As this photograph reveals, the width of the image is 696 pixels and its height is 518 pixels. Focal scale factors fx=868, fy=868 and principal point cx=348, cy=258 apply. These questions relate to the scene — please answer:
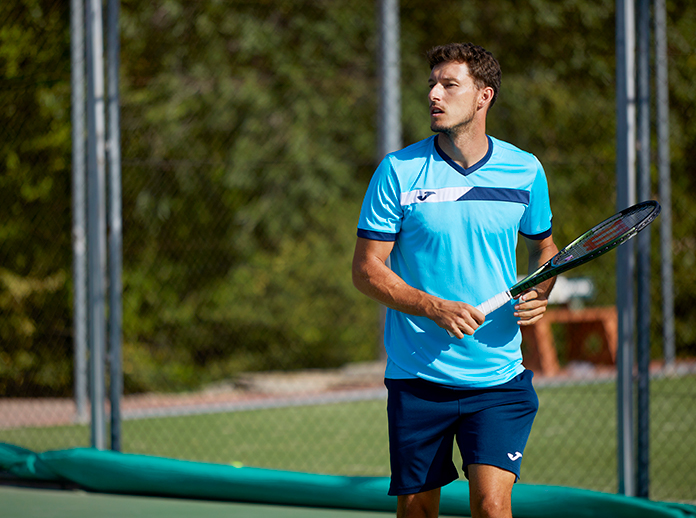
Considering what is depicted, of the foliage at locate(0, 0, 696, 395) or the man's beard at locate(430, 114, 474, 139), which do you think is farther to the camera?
the foliage at locate(0, 0, 696, 395)

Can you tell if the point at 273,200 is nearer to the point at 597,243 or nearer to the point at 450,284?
the point at 597,243

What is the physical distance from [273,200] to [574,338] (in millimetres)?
3837

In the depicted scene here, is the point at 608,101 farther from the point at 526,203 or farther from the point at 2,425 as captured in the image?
the point at 526,203

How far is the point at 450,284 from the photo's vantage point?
261 cm

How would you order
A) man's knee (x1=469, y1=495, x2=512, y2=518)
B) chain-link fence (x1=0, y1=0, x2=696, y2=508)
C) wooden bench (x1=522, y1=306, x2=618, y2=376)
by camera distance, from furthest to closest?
wooden bench (x1=522, y1=306, x2=618, y2=376) < chain-link fence (x1=0, y1=0, x2=696, y2=508) < man's knee (x1=469, y1=495, x2=512, y2=518)

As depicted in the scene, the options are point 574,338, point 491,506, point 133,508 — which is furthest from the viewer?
point 574,338

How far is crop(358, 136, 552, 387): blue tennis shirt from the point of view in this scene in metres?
2.60

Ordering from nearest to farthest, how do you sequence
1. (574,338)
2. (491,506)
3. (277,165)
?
1. (491,506)
2. (277,165)
3. (574,338)

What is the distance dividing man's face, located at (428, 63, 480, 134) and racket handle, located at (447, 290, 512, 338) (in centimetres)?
52

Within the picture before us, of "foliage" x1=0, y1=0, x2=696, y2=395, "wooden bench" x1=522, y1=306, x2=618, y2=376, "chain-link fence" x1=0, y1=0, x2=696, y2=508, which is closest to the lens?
"chain-link fence" x1=0, y1=0, x2=696, y2=508

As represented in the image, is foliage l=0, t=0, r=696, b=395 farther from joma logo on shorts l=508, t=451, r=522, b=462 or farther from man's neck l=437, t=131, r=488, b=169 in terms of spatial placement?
joma logo on shorts l=508, t=451, r=522, b=462

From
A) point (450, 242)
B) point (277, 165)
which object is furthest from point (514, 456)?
point (277, 165)

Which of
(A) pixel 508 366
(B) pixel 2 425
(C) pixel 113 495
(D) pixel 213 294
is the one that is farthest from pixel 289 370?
(A) pixel 508 366

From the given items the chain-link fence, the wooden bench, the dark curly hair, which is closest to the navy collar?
the dark curly hair
